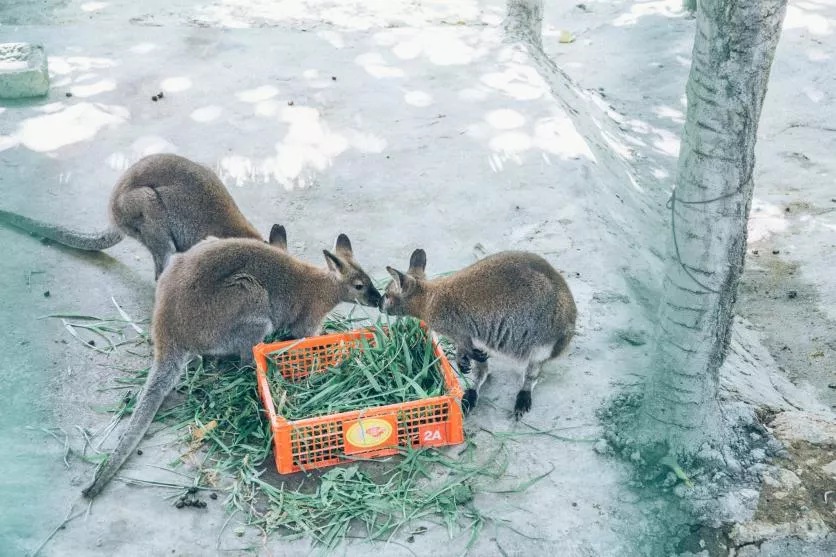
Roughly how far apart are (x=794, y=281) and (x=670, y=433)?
2889 mm

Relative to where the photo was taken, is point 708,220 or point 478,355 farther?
point 478,355

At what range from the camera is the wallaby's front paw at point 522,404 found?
462 cm

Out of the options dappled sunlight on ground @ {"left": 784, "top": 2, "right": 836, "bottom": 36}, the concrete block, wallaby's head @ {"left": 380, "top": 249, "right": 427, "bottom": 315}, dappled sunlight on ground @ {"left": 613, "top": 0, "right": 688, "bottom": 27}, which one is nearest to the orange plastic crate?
wallaby's head @ {"left": 380, "top": 249, "right": 427, "bottom": 315}

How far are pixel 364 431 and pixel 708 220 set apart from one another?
184cm

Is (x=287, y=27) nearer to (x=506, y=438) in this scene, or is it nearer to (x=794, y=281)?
(x=794, y=281)

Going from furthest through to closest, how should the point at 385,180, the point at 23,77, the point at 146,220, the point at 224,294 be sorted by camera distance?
the point at 23,77 → the point at 385,180 → the point at 146,220 → the point at 224,294

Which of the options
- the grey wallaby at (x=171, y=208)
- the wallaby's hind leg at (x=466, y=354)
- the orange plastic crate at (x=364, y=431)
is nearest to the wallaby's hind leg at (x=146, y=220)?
the grey wallaby at (x=171, y=208)

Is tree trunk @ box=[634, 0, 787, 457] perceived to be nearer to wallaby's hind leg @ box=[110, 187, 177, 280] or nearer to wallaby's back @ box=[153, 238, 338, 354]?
wallaby's back @ box=[153, 238, 338, 354]

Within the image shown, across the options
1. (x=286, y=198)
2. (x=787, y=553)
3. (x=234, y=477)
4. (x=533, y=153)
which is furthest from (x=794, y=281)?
(x=234, y=477)

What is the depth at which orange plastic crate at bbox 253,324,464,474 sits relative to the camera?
13.7ft

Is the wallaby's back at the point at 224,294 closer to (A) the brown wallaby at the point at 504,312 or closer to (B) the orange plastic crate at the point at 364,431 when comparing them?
(B) the orange plastic crate at the point at 364,431

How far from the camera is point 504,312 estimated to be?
15.1ft

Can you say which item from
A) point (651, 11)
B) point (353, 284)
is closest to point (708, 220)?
point (353, 284)

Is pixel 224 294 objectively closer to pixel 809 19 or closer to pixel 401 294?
pixel 401 294
